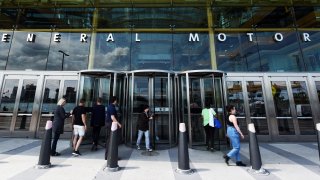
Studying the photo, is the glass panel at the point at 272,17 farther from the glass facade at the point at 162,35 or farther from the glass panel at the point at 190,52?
the glass panel at the point at 190,52

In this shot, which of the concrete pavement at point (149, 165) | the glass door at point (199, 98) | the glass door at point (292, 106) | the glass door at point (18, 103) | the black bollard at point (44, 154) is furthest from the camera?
the glass door at point (18, 103)

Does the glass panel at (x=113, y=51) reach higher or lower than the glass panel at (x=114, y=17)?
lower

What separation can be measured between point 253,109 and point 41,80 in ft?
32.0

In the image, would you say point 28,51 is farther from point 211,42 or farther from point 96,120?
point 211,42

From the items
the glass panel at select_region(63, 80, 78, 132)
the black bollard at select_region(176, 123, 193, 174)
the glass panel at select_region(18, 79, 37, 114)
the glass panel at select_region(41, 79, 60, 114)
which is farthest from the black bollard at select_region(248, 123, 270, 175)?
the glass panel at select_region(18, 79, 37, 114)

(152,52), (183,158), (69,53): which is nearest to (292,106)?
(183,158)

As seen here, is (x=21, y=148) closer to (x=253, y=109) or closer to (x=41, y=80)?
(x=41, y=80)

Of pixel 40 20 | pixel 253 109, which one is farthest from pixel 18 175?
pixel 40 20

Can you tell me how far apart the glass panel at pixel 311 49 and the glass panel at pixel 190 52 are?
4.88 metres

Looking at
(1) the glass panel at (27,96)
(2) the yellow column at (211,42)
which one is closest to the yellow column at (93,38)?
(1) the glass panel at (27,96)

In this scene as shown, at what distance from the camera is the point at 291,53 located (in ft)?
33.4

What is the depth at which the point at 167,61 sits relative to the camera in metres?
10.0

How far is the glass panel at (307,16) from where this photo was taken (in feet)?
35.6

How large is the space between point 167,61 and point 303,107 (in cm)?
650
